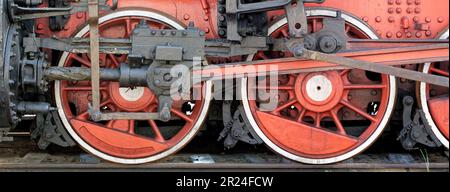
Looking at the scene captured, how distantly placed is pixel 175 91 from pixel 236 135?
22.1 inches

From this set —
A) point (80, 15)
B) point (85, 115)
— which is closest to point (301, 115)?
point (85, 115)

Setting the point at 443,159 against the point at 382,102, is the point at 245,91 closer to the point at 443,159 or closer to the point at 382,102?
the point at 382,102

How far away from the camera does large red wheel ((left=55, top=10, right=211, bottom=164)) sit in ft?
13.5

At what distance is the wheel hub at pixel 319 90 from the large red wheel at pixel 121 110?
0.65 meters

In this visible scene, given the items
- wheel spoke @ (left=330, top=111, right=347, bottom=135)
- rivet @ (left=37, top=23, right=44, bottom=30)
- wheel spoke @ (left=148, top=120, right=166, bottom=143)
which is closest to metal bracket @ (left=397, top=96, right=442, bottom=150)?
wheel spoke @ (left=330, top=111, right=347, bottom=135)

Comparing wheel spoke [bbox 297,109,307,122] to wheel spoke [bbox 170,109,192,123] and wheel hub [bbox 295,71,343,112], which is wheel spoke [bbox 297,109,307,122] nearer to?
wheel hub [bbox 295,71,343,112]

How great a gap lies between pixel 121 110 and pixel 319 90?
4.58 ft

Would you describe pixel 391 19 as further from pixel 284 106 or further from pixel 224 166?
pixel 224 166

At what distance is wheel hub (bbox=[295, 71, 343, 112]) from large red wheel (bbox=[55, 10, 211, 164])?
2.13 feet

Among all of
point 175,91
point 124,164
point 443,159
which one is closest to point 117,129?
point 124,164

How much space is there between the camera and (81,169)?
4109 mm

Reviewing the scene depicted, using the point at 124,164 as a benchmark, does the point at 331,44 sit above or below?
above

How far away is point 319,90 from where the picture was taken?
4.14 m

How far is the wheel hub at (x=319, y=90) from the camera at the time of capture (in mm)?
4121
